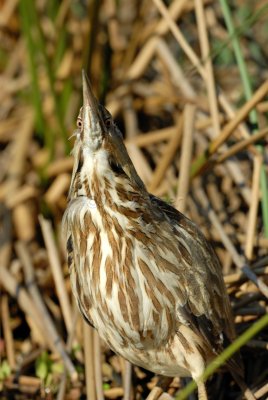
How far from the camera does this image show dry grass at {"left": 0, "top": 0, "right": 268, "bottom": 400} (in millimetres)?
3527

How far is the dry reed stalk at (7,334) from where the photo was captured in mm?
3889

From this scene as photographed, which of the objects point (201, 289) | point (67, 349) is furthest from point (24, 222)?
point (201, 289)

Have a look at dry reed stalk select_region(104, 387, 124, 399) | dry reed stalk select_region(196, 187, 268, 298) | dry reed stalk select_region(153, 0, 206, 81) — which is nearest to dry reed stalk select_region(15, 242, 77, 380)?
dry reed stalk select_region(104, 387, 124, 399)

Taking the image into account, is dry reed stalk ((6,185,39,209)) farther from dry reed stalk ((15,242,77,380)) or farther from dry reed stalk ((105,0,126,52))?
dry reed stalk ((105,0,126,52))

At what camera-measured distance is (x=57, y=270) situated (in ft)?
13.1

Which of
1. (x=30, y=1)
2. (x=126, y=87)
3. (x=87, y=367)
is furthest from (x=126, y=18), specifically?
(x=87, y=367)

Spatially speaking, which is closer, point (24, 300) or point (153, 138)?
point (24, 300)

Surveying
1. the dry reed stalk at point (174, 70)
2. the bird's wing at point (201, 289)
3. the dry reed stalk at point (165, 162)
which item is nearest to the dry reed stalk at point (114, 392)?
the bird's wing at point (201, 289)

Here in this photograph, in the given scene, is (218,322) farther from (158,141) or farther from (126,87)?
(126,87)

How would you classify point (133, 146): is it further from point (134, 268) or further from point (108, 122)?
point (108, 122)

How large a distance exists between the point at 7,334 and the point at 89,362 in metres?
0.79

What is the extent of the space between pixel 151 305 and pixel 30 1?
2.20m

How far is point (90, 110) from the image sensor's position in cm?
240

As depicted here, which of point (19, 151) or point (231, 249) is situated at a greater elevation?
point (19, 151)
